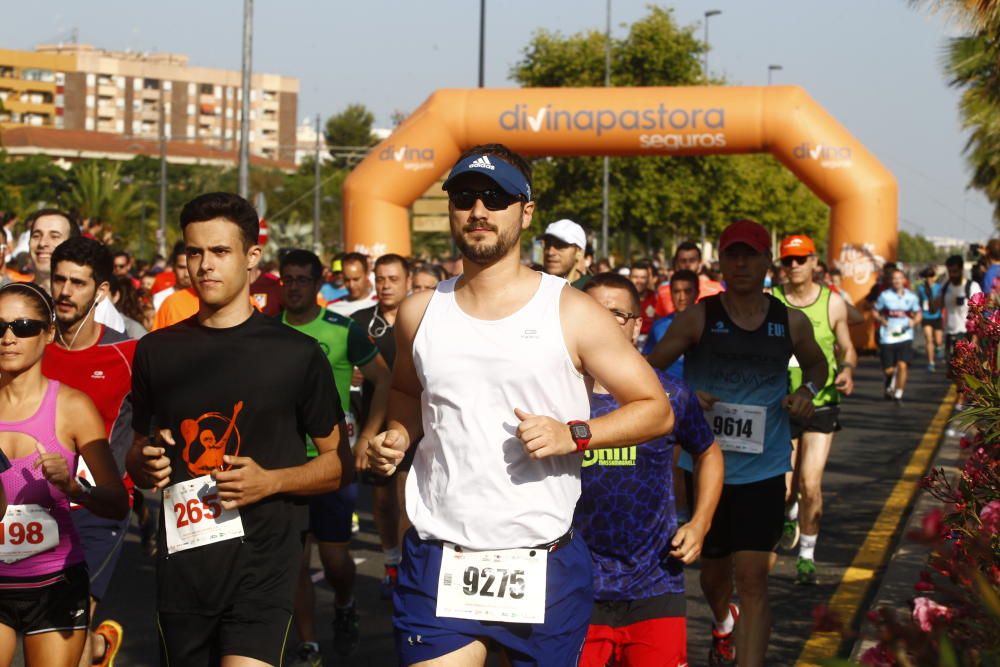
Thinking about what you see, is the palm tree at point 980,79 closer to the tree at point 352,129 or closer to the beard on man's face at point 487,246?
the beard on man's face at point 487,246

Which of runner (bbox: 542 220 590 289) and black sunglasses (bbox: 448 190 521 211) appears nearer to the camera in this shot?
black sunglasses (bbox: 448 190 521 211)

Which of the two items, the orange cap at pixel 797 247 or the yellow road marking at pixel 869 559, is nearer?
the yellow road marking at pixel 869 559

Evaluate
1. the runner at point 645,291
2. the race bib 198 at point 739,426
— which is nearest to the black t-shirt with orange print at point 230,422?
the race bib 198 at point 739,426

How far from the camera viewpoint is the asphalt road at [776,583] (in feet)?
23.2

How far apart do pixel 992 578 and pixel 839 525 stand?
752cm

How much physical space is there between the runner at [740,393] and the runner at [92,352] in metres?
2.17

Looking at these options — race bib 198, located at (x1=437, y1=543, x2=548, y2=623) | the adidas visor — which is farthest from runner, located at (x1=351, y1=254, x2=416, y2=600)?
the adidas visor

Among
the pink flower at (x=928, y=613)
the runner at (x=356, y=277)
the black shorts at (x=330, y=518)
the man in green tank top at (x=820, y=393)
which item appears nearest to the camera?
the pink flower at (x=928, y=613)

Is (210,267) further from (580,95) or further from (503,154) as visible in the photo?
(580,95)

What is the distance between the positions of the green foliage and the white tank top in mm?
39255

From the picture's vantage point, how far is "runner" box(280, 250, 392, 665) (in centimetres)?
678

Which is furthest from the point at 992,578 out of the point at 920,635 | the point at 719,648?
the point at 719,648

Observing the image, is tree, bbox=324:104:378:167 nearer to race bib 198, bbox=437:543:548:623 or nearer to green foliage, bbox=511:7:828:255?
green foliage, bbox=511:7:828:255

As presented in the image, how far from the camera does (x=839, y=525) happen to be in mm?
10398
